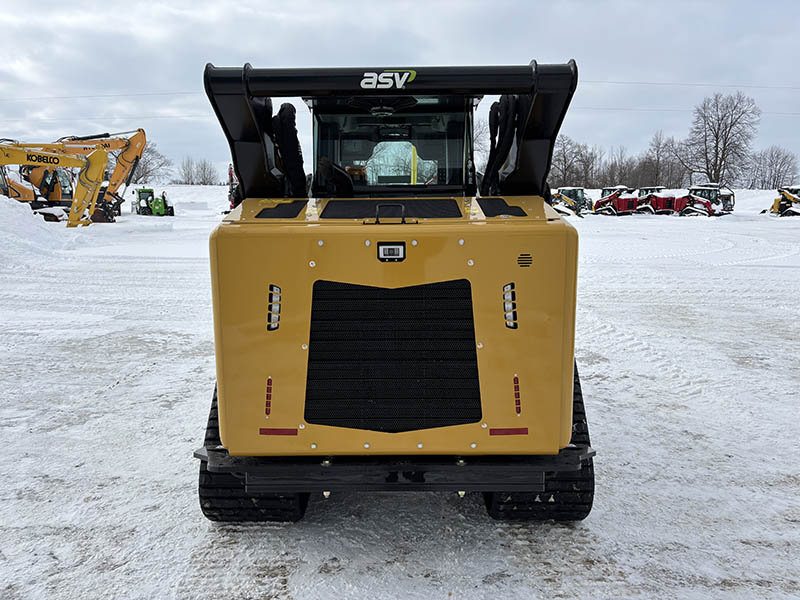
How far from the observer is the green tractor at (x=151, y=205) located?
118 feet

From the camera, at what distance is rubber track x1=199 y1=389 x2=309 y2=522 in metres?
3.09

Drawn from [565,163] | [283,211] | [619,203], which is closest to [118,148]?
[283,211]

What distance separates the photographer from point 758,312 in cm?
871

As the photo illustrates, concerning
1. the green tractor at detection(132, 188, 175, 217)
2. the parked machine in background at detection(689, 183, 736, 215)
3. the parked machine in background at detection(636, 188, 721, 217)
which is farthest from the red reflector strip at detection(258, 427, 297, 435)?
the parked machine in background at detection(689, 183, 736, 215)

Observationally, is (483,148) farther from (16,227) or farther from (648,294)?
(16,227)

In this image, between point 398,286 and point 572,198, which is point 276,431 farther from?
point 572,198

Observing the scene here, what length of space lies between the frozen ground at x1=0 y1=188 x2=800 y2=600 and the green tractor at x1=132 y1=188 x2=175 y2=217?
29942 mm

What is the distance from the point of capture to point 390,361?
9.21ft

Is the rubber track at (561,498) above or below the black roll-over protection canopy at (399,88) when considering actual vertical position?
below

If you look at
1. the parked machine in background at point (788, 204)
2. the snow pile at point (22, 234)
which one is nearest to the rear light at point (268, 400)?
the snow pile at point (22, 234)

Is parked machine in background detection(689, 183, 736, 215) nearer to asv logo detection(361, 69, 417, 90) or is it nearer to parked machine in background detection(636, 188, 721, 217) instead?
parked machine in background detection(636, 188, 721, 217)

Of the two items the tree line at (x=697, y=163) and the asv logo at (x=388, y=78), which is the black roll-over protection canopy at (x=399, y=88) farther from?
the tree line at (x=697, y=163)

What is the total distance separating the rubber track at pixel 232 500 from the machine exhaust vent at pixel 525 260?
166 centimetres

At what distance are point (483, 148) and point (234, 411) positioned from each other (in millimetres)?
2460
